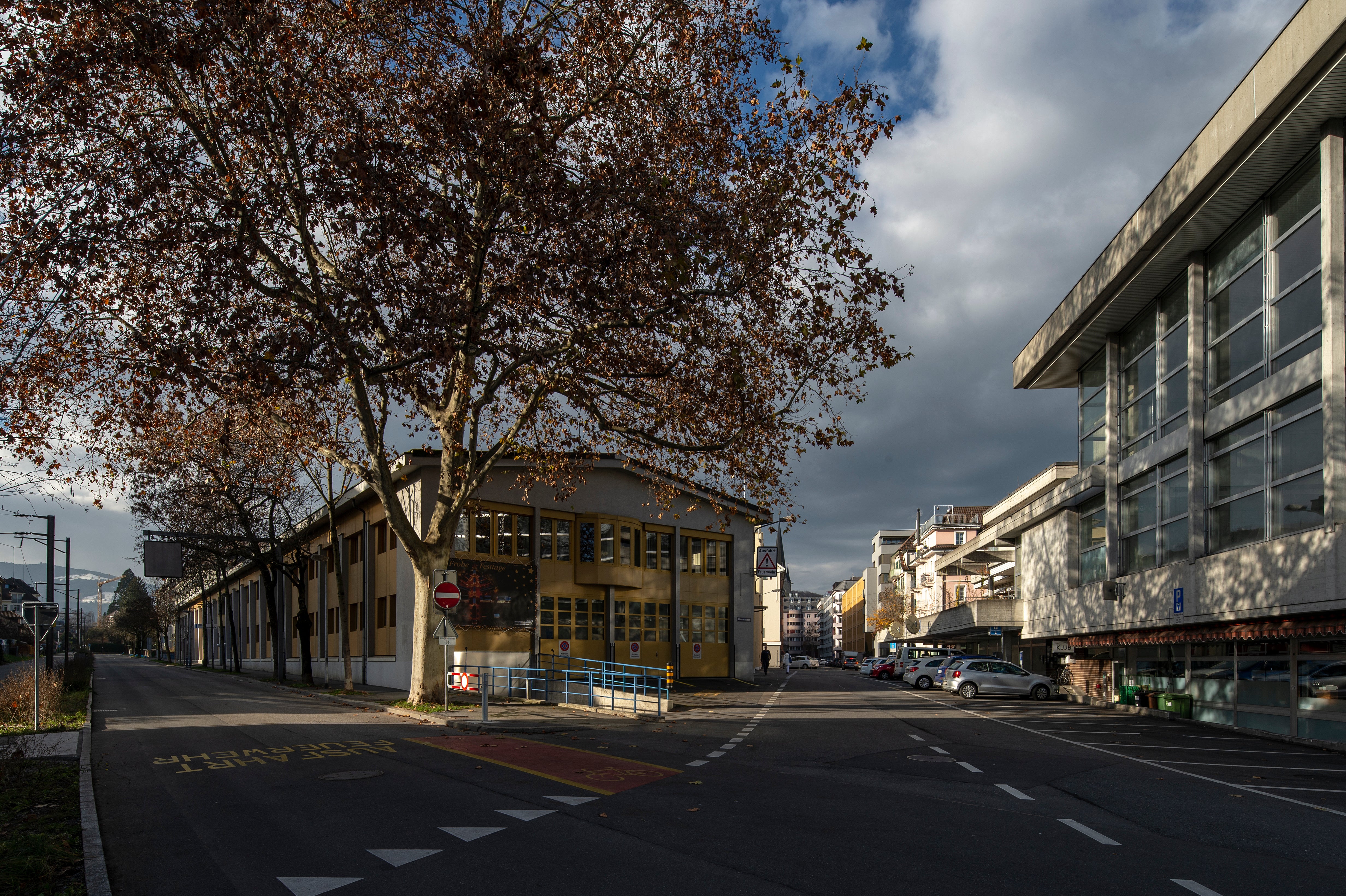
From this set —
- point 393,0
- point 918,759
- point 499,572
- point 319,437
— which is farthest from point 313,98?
point 499,572

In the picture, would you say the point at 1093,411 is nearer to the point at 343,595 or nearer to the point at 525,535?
the point at 525,535

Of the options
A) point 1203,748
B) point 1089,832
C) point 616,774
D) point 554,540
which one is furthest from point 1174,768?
point 554,540

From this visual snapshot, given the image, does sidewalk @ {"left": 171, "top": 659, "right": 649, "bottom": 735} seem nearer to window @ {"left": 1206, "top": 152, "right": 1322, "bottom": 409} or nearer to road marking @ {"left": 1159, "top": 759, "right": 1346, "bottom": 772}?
road marking @ {"left": 1159, "top": 759, "right": 1346, "bottom": 772}

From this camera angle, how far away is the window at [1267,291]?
19.0 meters

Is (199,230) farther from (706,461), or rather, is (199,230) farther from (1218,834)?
(1218,834)

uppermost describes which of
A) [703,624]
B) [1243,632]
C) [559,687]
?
[1243,632]

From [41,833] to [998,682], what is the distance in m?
33.1

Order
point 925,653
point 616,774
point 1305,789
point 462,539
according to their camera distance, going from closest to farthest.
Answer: point 616,774
point 1305,789
point 462,539
point 925,653

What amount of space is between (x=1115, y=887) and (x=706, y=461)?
14973 mm

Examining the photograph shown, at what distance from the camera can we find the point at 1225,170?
20.4 m

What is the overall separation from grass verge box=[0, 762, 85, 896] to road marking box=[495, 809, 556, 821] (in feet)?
11.1

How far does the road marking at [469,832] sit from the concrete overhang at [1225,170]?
57.5ft

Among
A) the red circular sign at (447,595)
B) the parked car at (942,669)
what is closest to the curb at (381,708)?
the red circular sign at (447,595)

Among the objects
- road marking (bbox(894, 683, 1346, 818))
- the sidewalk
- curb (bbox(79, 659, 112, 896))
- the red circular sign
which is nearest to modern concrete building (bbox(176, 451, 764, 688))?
the sidewalk
